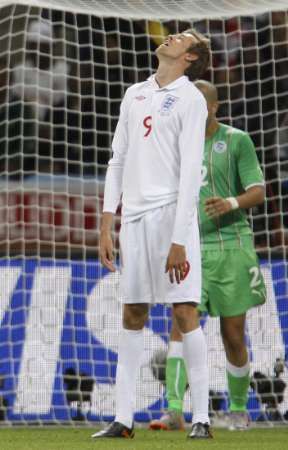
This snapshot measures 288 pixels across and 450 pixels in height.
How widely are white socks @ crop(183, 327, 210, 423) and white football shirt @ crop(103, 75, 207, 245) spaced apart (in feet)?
1.44

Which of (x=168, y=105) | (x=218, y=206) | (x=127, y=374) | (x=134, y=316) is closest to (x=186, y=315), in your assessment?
(x=134, y=316)

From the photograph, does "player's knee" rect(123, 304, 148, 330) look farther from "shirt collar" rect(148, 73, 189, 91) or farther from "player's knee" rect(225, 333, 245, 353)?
"player's knee" rect(225, 333, 245, 353)

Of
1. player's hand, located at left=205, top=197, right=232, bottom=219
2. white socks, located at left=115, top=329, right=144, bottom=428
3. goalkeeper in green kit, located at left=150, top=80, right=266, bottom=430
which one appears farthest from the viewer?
goalkeeper in green kit, located at left=150, top=80, right=266, bottom=430

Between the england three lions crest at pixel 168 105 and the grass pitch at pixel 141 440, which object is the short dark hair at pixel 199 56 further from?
the grass pitch at pixel 141 440

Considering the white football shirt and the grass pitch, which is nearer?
the grass pitch

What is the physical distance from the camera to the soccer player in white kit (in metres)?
4.45

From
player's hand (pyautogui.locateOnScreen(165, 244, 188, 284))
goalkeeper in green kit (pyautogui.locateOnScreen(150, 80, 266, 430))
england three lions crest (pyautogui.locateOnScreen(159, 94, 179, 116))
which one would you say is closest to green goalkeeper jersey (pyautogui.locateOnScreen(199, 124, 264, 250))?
goalkeeper in green kit (pyautogui.locateOnScreen(150, 80, 266, 430))

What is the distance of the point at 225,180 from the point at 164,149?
119cm

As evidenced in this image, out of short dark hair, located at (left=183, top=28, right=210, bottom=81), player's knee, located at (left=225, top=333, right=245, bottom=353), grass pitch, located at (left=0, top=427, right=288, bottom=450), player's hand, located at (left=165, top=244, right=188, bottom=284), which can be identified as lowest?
grass pitch, located at (left=0, top=427, right=288, bottom=450)

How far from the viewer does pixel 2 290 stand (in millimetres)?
6629

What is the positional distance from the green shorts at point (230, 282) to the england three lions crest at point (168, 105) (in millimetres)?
1300

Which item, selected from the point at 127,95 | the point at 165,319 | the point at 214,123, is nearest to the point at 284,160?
the point at 165,319

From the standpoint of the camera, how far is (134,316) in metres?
4.55

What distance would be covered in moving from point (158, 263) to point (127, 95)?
66cm
